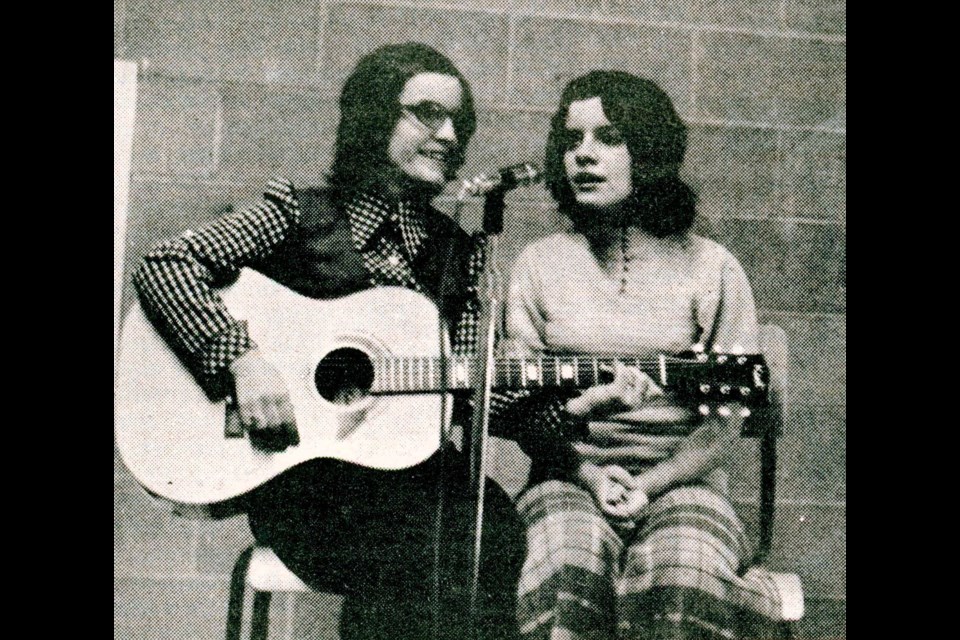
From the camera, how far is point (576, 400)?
138 cm

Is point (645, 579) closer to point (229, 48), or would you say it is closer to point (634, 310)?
point (634, 310)

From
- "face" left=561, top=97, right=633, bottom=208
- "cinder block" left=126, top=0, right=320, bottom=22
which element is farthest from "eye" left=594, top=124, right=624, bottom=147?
"cinder block" left=126, top=0, right=320, bottom=22

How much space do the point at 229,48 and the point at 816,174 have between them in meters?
1.17

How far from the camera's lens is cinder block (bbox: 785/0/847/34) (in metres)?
1.67

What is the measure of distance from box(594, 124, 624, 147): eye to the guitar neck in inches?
16.7

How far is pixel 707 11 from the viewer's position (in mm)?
1651

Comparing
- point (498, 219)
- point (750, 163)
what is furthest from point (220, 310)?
point (750, 163)

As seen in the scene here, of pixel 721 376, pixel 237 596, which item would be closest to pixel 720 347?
pixel 721 376

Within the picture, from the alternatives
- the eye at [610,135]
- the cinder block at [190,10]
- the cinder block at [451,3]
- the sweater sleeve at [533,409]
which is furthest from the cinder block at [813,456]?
the cinder block at [190,10]

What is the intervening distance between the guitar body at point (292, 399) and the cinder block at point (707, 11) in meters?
0.74

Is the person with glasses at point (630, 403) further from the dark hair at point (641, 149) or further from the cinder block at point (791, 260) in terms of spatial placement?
the cinder block at point (791, 260)

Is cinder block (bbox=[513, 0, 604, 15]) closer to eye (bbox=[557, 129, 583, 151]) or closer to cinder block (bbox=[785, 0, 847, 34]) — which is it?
eye (bbox=[557, 129, 583, 151])

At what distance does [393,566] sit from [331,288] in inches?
18.8
